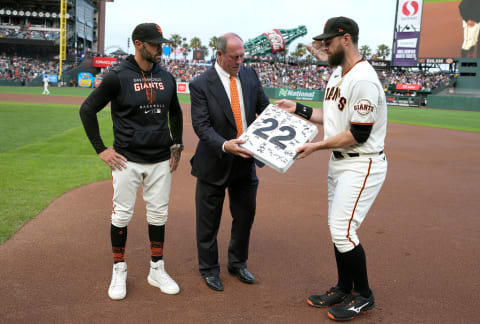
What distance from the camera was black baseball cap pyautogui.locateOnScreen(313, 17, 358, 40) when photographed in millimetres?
3223

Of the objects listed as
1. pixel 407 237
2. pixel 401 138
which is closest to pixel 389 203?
pixel 407 237

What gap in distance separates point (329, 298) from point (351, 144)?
1.37 meters

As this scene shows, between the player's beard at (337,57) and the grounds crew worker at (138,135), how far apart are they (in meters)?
1.45

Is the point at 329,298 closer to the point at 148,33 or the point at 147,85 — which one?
the point at 147,85

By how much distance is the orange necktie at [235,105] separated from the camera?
3.89m

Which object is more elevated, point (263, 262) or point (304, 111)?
point (304, 111)

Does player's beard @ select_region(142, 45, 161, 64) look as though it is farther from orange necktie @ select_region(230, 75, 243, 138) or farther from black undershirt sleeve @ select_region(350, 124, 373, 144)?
black undershirt sleeve @ select_region(350, 124, 373, 144)

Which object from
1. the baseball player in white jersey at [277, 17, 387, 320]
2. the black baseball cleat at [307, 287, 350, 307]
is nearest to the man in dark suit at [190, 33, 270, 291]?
the black baseball cleat at [307, 287, 350, 307]

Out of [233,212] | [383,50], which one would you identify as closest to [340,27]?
[233,212]

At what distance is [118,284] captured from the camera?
362 centimetres

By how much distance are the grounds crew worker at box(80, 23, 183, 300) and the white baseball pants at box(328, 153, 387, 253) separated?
1.54 m

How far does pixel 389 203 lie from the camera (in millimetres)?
6965

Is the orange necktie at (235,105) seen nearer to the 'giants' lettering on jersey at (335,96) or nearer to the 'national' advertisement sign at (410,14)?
the 'giants' lettering on jersey at (335,96)

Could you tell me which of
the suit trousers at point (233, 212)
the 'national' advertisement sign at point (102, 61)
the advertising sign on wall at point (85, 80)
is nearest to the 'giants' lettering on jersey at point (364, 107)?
the suit trousers at point (233, 212)
